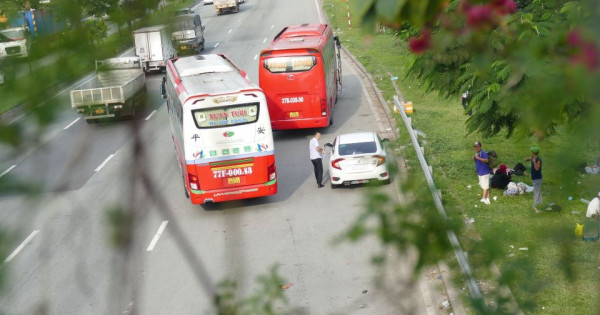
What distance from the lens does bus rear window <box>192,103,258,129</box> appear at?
56.5 ft

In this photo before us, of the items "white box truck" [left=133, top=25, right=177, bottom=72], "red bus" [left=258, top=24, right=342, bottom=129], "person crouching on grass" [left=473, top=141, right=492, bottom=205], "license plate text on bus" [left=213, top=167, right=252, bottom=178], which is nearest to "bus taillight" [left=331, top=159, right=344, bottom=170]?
"license plate text on bus" [left=213, top=167, right=252, bottom=178]

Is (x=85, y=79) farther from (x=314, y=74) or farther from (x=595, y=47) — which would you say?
(x=314, y=74)

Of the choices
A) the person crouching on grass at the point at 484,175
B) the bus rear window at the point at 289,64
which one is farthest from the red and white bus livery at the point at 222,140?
the bus rear window at the point at 289,64

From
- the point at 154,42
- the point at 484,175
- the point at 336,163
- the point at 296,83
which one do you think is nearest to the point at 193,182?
the point at 336,163

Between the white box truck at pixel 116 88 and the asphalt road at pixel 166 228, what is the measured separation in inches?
1.9

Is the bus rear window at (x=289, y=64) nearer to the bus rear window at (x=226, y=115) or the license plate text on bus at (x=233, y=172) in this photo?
the bus rear window at (x=226, y=115)

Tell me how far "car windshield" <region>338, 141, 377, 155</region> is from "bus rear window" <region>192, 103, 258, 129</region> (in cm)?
297

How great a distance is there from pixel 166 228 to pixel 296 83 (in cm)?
1379

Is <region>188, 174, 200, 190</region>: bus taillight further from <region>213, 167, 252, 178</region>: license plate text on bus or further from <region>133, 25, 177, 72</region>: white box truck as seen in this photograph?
<region>133, 25, 177, 72</region>: white box truck

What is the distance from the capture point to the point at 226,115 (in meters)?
17.4

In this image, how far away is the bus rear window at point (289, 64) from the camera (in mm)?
23859

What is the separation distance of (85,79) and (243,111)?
15501mm

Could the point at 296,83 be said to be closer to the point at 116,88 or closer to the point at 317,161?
the point at 317,161

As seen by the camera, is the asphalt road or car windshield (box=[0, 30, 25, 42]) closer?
car windshield (box=[0, 30, 25, 42])
